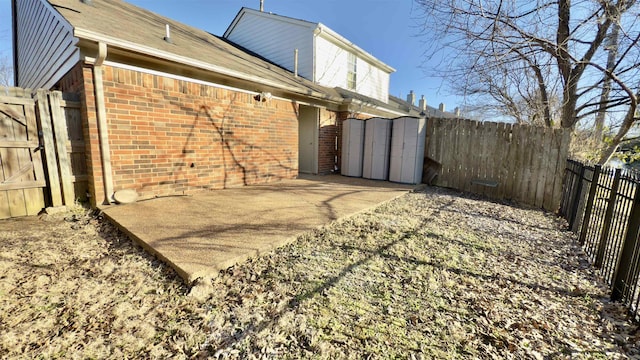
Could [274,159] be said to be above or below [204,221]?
above

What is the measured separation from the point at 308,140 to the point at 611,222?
708cm

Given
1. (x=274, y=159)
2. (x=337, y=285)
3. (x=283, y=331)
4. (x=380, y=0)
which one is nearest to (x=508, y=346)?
(x=337, y=285)

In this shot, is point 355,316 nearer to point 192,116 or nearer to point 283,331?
point 283,331

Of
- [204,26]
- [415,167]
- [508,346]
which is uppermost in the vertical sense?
[204,26]

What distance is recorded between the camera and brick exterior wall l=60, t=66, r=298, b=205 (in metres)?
4.12

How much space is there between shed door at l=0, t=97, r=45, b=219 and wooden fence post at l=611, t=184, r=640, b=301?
22.8ft

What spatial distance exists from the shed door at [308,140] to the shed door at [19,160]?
6.11 m

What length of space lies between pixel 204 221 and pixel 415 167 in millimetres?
5517

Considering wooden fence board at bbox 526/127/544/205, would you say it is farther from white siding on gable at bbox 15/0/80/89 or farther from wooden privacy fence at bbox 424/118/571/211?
white siding on gable at bbox 15/0/80/89

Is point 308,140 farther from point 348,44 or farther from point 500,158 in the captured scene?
point 348,44

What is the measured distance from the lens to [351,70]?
12172 millimetres

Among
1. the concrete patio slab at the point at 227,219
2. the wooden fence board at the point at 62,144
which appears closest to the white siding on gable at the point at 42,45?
the wooden fence board at the point at 62,144

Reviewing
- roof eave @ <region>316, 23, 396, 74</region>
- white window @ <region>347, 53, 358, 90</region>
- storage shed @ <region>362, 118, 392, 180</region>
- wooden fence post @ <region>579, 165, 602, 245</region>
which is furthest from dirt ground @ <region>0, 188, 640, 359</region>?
white window @ <region>347, 53, 358, 90</region>

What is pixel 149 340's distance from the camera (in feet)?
5.55
